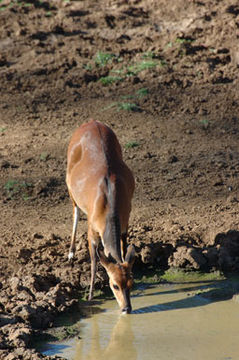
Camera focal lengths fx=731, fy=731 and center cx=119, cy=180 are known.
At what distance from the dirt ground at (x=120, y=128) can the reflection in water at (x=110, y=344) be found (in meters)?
0.52

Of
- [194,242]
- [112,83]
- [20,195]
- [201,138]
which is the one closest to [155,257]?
[194,242]

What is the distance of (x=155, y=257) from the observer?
9.07 meters

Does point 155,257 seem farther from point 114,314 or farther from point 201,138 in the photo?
point 201,138

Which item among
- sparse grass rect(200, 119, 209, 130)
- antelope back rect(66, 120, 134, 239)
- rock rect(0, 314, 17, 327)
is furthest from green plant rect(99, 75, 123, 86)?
rock rect(0, 314, 17, 327)

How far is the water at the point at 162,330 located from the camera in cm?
712

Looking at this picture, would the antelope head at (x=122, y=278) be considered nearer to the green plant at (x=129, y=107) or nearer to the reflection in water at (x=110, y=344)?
the reflection in water at (x=110, y=344)

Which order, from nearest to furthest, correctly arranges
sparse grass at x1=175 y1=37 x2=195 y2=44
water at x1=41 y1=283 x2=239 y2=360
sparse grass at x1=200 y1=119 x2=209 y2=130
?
water at x1=41 y1=283 x2=239 y2=360
sparse grass at x1=200 y1=119 x2=209 y2=130
sparse grass at x1=175 y1=37 x2=195 y2=44

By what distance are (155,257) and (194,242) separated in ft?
2.22

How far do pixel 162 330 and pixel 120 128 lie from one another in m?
5.55

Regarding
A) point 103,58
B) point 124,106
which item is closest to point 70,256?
point 124,106

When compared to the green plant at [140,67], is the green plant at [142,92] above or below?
below

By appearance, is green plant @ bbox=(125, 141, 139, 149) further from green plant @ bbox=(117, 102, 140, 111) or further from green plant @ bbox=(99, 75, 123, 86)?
green plant @ bbox=(99, 75, 123, 86)

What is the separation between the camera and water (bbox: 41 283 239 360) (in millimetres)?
7117

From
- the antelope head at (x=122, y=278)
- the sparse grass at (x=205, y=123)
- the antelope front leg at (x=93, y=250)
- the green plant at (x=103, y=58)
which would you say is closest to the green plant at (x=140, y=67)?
the green plant at (x=103, y=58)
